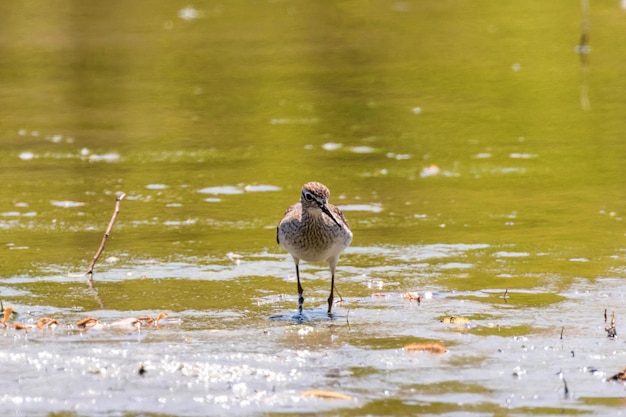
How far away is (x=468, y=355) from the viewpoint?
807cm

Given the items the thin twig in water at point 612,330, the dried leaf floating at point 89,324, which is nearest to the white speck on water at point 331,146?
the dried leaf floating at point 89,324

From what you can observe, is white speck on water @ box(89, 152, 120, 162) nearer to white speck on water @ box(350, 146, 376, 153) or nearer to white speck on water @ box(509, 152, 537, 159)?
white speck on water @ box(350, 146, 376, 153)

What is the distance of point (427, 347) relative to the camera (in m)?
8.19

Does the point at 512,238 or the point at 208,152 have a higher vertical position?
the point at 208,152

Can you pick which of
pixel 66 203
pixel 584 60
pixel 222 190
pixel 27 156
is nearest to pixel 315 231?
pixel 222 190

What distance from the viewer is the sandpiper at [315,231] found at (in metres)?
9.70

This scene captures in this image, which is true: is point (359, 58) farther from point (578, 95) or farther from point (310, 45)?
point (578, 95)

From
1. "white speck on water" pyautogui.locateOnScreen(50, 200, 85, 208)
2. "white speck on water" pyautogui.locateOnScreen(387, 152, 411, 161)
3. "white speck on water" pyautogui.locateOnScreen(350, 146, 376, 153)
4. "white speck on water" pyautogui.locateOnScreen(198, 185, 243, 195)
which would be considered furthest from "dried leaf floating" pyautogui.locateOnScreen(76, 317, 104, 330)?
"white speck on water" pyautogui.locateOnScreen(350, 146, 376, 153)

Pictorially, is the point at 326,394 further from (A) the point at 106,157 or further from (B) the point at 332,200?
(A) the point at 106,157

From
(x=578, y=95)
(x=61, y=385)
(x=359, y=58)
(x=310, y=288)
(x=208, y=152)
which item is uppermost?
(x=359, y=58)

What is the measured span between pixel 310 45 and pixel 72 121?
275 inches

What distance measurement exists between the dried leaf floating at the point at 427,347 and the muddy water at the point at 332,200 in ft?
0.09

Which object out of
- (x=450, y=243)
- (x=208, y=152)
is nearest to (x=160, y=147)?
(x=208, y=152)

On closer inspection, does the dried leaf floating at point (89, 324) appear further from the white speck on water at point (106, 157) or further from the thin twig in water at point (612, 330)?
the white speck on water at point (106, 157)
